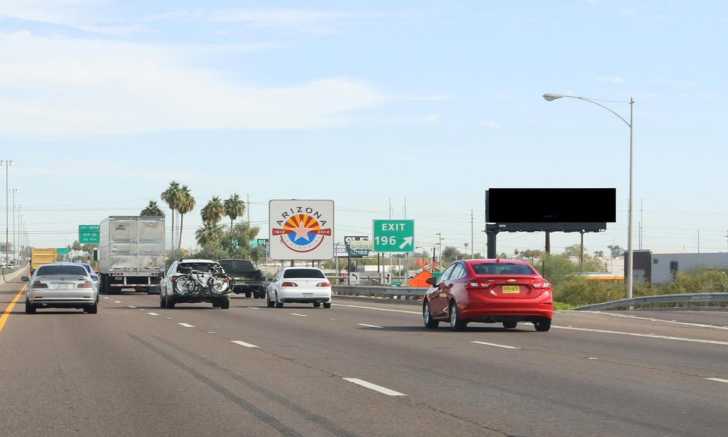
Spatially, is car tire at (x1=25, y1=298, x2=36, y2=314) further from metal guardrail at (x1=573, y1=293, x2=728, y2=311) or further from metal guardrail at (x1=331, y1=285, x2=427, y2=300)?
metal guardrail at (x1=573, y1=293, x2=728, y2=311)

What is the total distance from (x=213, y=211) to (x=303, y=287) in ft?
322

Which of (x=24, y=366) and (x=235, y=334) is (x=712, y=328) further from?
(x=24, y=366)

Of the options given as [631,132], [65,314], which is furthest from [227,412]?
[631,132]

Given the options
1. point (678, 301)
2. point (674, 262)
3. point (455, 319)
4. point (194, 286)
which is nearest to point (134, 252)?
point (194, 286)

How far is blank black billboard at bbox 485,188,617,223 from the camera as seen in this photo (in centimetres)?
6944

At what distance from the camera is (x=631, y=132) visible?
4584cm

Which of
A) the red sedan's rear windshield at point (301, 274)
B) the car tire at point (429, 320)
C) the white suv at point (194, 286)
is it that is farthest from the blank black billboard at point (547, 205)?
the car tire at point (429, 320)

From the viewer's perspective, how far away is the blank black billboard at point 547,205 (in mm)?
69438

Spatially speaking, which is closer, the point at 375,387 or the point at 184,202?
the point at 375,387

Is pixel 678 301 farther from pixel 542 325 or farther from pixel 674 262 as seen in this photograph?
pixel 674 262

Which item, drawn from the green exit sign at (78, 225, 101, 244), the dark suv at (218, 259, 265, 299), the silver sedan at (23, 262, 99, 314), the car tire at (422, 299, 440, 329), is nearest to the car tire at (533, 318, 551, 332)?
the car tire at (422, 299, 440, 329)

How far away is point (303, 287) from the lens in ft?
134

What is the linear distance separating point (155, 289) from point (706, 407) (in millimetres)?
53572

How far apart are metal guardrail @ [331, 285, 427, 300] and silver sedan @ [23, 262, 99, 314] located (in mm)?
17539
